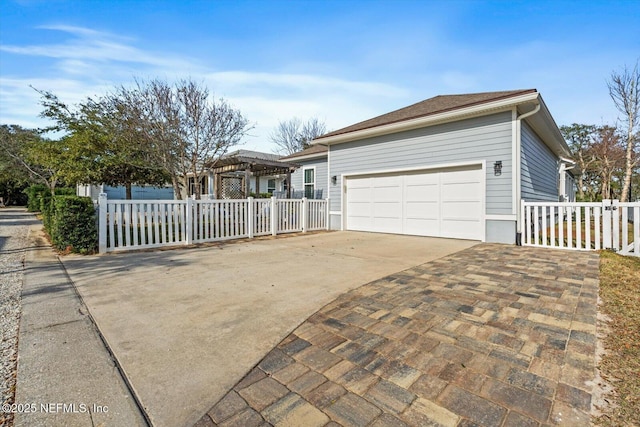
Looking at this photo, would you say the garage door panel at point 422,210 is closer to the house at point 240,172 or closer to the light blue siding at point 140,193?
the house at point 240,172

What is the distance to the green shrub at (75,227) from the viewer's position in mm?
5777

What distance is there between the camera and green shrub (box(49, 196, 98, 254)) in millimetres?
5777

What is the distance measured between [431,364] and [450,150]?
6.93 m

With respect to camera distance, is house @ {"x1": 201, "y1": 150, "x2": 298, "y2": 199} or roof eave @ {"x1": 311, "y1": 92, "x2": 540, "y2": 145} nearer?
roof eave @ {"x1": 311, "y1": 92, "x2": 540, "y2": 145}

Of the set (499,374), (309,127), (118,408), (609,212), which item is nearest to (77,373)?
(118,408)

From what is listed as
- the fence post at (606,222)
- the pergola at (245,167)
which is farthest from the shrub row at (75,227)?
the fence post at (606,222)

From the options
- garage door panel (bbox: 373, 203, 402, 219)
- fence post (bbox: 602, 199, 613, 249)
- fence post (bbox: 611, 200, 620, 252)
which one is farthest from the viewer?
garage door panel (bbox: 373, 203, 402, 219)

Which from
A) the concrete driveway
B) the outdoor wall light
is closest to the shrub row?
the concrete driveway

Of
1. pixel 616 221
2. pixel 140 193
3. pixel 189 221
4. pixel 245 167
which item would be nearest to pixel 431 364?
pixel 616 221

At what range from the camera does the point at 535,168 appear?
8602 millimetres

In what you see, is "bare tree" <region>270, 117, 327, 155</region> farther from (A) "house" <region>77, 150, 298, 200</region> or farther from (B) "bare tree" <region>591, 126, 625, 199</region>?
(B) "bare tree" <region>591, 126, 625, 199</region>

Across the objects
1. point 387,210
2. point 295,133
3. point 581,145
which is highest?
point 295,133

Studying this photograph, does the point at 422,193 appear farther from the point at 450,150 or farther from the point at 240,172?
the point at 240,172

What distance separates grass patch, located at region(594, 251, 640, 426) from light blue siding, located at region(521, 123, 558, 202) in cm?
385
